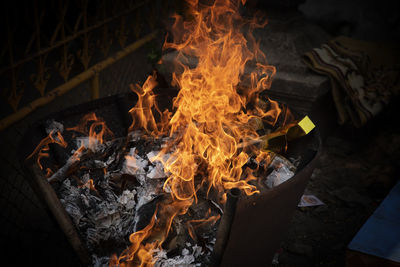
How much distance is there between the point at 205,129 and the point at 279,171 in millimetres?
758

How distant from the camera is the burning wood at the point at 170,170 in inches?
83.2

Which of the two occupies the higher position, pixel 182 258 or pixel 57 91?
pixel 57 91

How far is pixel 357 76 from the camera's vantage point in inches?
151

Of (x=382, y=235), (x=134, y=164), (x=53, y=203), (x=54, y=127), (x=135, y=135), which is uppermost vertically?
(x=54, y=127)

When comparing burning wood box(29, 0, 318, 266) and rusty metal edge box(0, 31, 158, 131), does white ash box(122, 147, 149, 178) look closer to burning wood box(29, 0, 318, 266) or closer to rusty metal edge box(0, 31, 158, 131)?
burning wood box(29, 0, 318, 266)

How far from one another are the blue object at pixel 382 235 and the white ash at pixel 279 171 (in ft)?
2.34

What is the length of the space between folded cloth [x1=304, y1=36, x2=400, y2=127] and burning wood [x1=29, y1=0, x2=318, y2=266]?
4.63 ft

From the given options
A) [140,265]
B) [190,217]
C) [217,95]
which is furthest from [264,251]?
[217,95]

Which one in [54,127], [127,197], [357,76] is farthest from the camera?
[357,76]

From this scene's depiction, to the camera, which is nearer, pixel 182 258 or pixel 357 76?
pixel 182 258

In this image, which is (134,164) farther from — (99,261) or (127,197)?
Answer: (99,261)

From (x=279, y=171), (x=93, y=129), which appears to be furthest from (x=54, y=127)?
(x=279, y=171)

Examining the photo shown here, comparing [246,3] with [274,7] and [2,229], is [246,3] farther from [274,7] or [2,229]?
[2,229]

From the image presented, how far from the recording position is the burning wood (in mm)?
2113
